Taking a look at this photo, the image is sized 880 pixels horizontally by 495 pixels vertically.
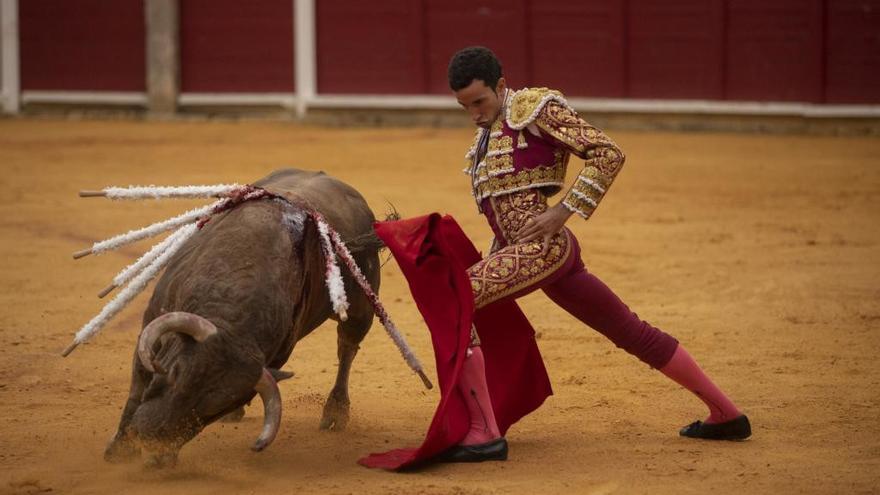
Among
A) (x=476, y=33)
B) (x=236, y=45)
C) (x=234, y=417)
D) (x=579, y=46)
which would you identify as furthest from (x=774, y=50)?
(x=234, y=417)

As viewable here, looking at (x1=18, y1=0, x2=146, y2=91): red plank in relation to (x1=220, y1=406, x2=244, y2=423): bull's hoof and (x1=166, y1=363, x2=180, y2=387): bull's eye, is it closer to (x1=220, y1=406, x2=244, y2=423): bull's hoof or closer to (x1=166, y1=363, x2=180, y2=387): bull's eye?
(x1=220, y1=406, x2=244, y2=423): bull's hoof

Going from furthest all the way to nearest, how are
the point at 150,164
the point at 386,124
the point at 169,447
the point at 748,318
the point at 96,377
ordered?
Answer: 1. the point at 386,124
2. the point at 150,164
3. the point at 748,318
4. the point at 96,377
5. the point at 169,447

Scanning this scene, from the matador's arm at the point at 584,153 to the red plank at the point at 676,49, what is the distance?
8.73 meters

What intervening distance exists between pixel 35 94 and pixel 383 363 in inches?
388

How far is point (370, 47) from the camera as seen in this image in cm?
1326

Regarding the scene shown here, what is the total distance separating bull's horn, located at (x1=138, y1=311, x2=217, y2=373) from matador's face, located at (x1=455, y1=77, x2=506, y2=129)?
849mm

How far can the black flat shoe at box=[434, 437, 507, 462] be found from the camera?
378 centimetres

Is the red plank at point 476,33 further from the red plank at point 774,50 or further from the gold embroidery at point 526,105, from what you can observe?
the gold embroidery at point 526,105

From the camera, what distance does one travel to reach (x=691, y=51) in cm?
1220

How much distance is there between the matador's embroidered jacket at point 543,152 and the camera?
3664 mm

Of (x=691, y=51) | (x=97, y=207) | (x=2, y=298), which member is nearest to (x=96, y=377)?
(x=2, y=298)

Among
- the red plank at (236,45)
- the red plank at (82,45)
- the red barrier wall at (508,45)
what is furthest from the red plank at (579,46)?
the red plank at (82,45)

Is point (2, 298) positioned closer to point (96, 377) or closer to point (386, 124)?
point (96, 377)

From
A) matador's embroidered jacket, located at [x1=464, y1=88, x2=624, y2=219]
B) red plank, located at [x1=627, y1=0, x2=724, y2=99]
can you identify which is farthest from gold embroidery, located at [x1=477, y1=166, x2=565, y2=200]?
red plank, located at [x1=627, y1=0, x2=724, y2=99]
